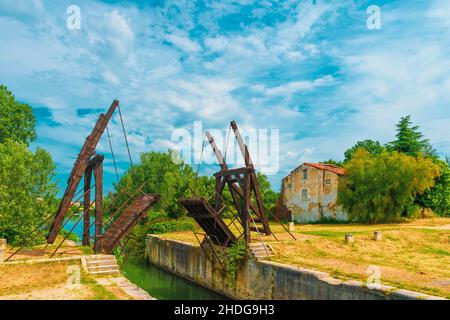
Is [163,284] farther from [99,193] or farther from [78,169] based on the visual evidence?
A: [78,169]

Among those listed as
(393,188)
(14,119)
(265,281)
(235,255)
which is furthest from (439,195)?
(14,119)

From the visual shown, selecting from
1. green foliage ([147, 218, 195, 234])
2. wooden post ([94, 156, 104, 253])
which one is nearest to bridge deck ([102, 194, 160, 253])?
wooden post ([94, 156, 104, 253])

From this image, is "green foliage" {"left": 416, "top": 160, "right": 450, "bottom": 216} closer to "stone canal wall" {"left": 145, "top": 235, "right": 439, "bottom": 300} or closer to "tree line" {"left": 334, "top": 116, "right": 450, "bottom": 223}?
"tree line" {"left": 334, "top": 116, "right": 450, "bottom": 223}

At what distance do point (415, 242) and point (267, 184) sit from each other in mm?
30436

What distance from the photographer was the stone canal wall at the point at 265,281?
11227 millimetres

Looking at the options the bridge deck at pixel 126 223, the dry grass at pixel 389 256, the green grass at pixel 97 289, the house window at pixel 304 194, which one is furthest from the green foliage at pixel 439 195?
the green grass at pixel 97 289

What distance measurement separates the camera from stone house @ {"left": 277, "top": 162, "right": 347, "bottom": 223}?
3575 centimetres

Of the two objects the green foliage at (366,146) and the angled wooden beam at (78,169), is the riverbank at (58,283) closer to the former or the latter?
the angled wooden beam at (78,169)

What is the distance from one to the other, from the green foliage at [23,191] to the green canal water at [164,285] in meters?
6.29

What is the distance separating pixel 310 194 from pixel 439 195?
1177 centimetres

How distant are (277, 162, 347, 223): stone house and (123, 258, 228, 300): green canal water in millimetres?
17002

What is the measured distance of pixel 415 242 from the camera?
21484 mm
